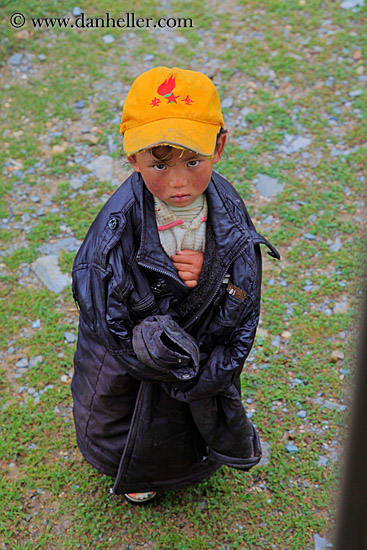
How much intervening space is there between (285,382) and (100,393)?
124 cm

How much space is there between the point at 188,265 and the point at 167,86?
22.7 inches

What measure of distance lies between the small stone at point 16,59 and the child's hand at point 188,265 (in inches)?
134

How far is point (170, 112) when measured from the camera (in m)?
1.80

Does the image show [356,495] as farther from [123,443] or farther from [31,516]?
[31,516]

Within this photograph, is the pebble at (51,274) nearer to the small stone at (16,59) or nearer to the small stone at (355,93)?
the small stone at (16,59)

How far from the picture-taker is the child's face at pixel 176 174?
73.5 inches

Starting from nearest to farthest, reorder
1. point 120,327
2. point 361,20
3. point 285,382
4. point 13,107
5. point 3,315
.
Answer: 1. point 120,327
2. point 285,382
3. point 3,315
4. point 13,107
5. point 361,20

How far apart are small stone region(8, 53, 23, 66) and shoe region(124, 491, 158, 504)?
348 cm

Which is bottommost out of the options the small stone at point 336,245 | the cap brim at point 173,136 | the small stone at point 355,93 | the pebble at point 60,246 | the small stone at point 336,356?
the small stone at point 336,356

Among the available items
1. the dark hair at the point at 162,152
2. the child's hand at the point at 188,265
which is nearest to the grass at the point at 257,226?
the child's hand at the point at 188,265

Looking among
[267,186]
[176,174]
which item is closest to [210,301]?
[176,174]

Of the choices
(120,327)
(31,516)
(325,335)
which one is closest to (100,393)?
(120,327)

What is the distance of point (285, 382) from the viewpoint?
3246 millimetres

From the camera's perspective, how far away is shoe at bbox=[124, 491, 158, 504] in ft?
8.93
